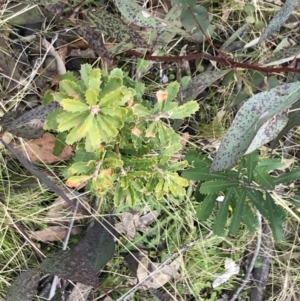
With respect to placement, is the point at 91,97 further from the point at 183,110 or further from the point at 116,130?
the point at 183,110

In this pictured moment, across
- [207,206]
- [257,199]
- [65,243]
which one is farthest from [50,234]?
[257,199]

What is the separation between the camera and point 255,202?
116cm

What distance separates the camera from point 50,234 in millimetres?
1358

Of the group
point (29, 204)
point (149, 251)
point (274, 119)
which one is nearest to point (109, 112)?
point (274, 119)

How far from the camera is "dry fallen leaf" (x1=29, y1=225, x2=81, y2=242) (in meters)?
1.35

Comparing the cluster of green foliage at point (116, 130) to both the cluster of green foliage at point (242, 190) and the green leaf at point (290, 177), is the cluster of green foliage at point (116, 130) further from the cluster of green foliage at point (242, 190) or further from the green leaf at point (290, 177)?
the green leaf at point (290, 177)

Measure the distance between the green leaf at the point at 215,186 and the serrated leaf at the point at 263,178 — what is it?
5 cm

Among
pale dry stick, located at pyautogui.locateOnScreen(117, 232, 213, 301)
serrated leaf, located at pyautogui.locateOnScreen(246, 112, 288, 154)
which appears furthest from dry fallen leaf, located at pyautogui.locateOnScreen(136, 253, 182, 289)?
serrated leaf, located at pyautogui.locateOnScreen(246, 112, 288, 154)

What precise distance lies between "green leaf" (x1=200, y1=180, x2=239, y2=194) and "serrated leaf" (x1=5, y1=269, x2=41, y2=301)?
464 millimetres

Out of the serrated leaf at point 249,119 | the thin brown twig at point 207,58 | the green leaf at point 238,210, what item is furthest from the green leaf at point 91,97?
the green leaf at point 238,210

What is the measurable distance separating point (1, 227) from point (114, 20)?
0.64 metres

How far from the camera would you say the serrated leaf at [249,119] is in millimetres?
845

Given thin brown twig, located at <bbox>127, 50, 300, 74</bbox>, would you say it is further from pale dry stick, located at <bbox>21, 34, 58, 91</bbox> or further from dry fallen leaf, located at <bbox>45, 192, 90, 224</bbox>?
dry fallen leaf, located at <bbox>45, 192, 90, 224</bbox>

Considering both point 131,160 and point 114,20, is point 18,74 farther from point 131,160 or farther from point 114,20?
point 131,160
